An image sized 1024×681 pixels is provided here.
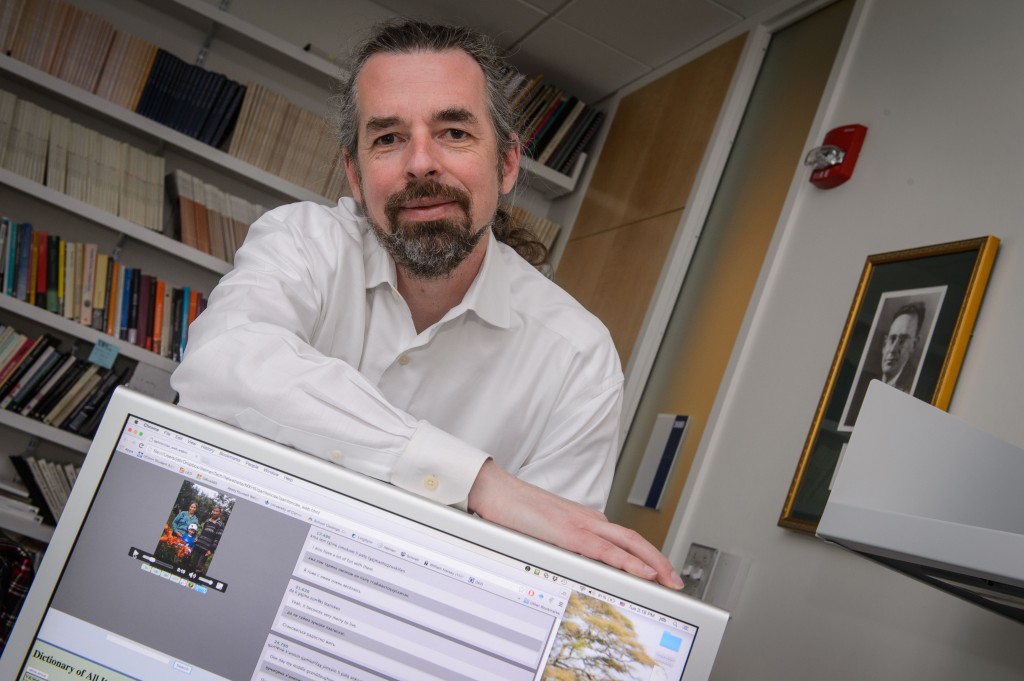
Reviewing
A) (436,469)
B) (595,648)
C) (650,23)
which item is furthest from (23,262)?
(595,648)

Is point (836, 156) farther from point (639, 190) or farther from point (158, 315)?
point (158, 315)

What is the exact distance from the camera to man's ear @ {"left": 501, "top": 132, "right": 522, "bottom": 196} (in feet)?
5.39

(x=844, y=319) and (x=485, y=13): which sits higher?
(x=485, y=13)

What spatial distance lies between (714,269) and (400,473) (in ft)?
6.69

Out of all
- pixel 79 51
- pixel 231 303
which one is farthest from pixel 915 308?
pixel 79 51

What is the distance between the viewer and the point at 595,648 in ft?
2.32

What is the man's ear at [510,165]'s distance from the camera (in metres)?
1.64

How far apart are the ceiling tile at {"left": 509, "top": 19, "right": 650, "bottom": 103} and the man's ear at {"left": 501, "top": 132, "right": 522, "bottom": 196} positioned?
191 centimetres

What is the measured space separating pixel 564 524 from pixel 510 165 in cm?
96

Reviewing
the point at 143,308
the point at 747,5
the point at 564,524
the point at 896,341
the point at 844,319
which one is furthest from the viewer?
the point at 143,308

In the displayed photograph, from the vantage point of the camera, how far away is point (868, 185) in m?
2.08

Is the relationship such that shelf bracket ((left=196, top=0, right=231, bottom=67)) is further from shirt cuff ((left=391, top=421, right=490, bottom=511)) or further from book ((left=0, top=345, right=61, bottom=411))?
shirt cuff ((left=391, top=421, right=490, bottom=511))

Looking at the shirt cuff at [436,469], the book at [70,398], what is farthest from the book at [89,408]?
the shirt cuff at [436,469]

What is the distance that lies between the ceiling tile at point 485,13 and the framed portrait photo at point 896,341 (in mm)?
1955
